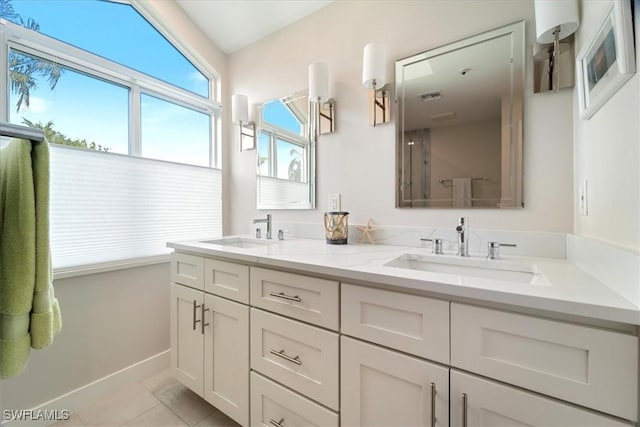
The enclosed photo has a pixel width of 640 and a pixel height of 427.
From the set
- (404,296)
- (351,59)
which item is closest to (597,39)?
(404,296)

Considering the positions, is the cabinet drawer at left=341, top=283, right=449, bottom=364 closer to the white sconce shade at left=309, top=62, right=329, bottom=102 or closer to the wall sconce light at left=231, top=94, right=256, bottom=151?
the white sconce shade at left=309, top=62, right=329, bottom=102

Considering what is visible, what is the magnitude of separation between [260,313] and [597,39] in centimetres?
146

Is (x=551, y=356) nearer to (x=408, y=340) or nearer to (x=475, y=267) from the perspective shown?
(x=408, y=340)

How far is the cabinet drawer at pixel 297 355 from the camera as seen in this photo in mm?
953

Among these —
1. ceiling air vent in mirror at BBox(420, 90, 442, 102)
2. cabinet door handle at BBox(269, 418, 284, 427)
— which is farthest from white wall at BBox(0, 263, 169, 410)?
ceiling air vent in mirror at BBox(420, 90, 442, 102)

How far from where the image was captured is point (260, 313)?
116cm

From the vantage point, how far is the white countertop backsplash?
59 centimetres

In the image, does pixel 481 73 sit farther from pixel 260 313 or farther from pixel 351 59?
pixel 260 313

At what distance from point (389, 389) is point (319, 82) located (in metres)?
1.55

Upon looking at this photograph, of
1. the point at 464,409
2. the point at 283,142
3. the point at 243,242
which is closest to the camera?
the point at 464,409

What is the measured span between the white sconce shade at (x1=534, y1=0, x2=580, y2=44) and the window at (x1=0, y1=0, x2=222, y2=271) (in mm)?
2088

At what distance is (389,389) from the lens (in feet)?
2.74

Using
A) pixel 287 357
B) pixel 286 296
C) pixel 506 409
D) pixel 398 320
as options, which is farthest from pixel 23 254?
pixel 506 409

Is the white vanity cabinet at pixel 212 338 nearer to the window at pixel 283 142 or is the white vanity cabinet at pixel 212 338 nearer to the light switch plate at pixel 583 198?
the window at pixel 283 142
